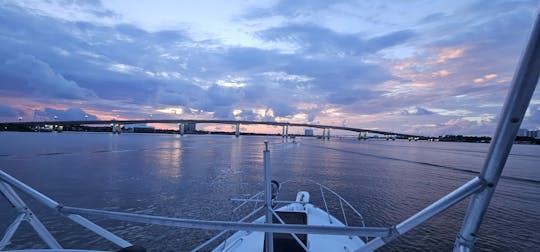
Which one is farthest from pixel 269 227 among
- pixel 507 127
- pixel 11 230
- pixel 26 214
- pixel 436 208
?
pixel 26 214

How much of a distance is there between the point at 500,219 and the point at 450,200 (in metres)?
13.6

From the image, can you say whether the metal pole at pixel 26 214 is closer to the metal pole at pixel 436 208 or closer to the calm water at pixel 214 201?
the metal pole at pixel 436 208

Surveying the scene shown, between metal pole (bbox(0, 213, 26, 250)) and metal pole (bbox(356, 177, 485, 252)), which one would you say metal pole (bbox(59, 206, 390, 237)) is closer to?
metal pole (bbox(356, 177, 485, 252))

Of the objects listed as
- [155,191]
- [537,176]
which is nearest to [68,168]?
[155,191]

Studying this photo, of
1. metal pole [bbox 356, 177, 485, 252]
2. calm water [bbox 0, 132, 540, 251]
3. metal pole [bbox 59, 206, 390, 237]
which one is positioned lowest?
calm water [bbox 0, 132, 540, 251]

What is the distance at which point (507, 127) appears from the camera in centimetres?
146

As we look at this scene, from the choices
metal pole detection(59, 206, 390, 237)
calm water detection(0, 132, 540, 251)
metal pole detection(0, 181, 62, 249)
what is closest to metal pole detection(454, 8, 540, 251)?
metal pole detection(59, 206, 390, 237)

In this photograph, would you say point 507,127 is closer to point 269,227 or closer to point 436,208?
point 436,208

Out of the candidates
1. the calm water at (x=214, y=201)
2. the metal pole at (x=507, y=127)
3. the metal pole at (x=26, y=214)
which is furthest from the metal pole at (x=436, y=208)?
the calm water at (x=214, y=201)

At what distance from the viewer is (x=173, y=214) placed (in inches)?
436

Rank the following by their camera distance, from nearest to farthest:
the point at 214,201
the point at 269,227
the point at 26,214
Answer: the point at 269,227 < the point at 26,214 < the point at 214,201

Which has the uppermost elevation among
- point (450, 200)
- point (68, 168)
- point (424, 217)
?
point (450, 200)

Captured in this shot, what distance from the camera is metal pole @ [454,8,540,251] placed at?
4.49ft

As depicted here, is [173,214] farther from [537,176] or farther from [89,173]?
[537,176]
